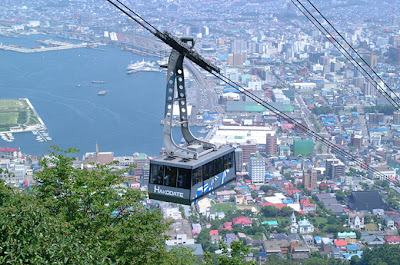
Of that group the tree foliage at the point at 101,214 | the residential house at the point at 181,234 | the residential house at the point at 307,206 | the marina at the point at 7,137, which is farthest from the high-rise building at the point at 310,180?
the tree foliage at the point at 101,214

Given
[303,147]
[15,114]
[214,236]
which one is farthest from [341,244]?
[15,114]

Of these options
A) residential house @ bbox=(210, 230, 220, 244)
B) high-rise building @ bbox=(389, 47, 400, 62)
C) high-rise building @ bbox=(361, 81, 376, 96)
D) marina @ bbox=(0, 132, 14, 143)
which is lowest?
residential house @ bbox=(210, 230, 220, 244)

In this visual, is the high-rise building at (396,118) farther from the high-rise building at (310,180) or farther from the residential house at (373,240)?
the residential house at (373,240)

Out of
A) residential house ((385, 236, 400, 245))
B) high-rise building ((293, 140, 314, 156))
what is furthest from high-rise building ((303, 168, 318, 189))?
residential house ((385, 236, 400, 245))

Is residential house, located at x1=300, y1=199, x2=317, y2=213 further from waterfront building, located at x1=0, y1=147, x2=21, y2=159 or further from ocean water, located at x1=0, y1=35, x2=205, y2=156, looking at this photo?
waterfront building, located at x1=0, y1=147, x2=21, y2=159

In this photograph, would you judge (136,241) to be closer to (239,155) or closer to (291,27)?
(239,155)

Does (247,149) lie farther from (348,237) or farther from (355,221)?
(348,237)

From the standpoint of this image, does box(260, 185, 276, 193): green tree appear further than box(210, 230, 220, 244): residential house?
Yes
